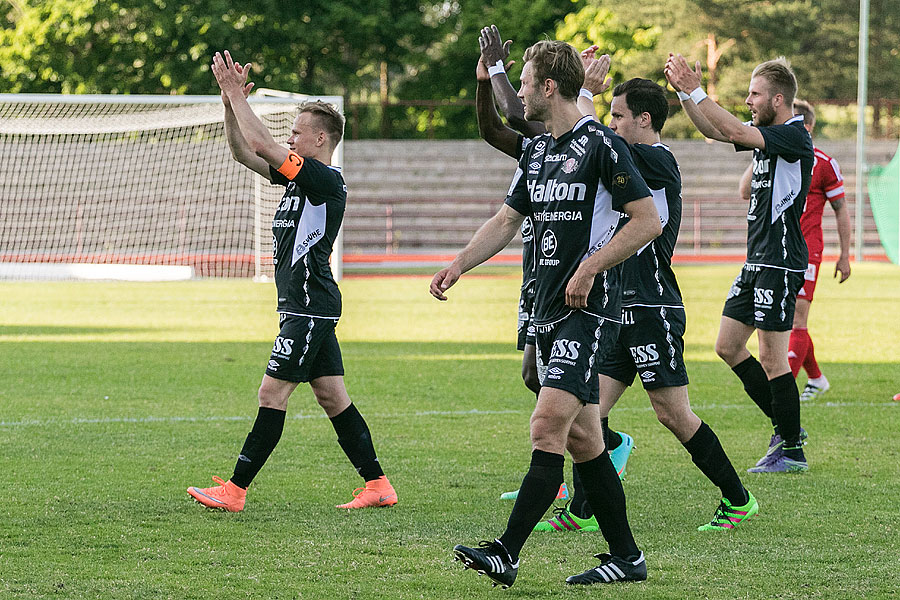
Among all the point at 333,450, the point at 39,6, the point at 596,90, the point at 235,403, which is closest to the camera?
the point at 596,90

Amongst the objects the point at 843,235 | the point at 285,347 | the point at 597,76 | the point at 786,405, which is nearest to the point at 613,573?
the point at 285,347

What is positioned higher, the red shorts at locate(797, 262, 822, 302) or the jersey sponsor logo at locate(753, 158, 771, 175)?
the jersey sponsor logo at locate(753, 158, 771, 175)

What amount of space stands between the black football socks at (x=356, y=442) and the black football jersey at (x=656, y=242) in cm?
152

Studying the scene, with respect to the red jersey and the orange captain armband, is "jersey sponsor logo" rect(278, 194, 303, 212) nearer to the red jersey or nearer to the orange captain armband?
the orange captain armband

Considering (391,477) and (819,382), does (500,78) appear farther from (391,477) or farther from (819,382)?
(819,382)

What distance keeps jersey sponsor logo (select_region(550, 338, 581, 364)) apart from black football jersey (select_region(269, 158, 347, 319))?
5.54 feet

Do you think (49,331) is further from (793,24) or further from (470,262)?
(793,24)

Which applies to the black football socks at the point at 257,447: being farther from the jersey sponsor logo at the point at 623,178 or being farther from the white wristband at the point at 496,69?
the jersey sponsor logo at the point at 623,178

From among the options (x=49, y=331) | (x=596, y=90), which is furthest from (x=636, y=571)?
(x=49, y=331)

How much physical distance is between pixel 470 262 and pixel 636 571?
1.37 meters

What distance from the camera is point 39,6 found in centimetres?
4000

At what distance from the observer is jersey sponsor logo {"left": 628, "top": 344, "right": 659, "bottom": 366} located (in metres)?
5.25

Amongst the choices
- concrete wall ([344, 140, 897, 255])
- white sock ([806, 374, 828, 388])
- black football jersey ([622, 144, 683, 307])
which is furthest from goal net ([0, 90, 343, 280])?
black football jersey ([622, 144, 683, 307])

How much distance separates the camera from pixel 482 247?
15.6 ft
